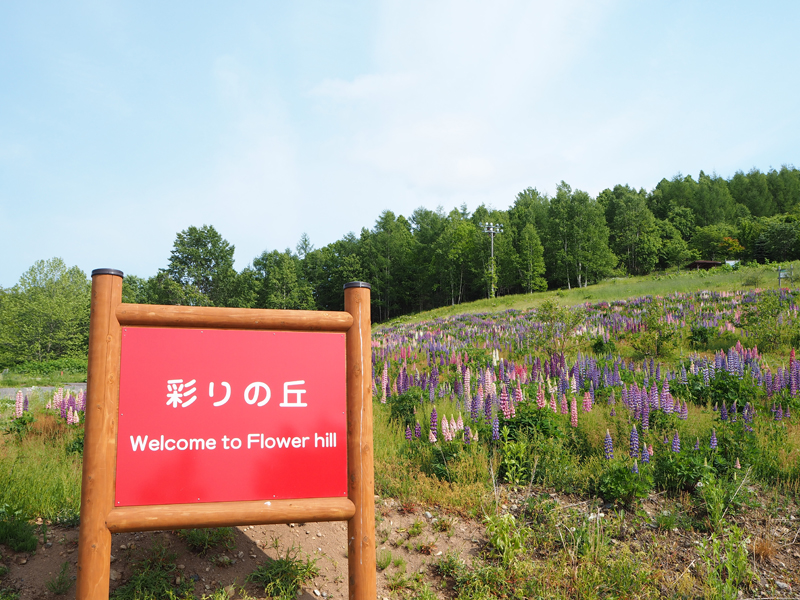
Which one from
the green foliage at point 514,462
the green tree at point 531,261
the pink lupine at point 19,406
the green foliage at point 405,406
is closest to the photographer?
the green foliage at point 514,462

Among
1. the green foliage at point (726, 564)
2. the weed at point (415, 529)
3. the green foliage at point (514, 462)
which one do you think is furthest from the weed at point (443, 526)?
the green foliage at point (726, 564)

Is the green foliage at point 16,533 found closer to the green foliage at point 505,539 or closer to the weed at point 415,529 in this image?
the weed at point 415,529

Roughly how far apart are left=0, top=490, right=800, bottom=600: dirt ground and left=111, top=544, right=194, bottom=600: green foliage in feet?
0.22

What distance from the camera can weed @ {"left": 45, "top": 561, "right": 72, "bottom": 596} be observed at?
2.94 metres

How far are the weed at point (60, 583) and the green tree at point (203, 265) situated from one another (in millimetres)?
56616

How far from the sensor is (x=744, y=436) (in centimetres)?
447

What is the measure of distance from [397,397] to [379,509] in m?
2.76

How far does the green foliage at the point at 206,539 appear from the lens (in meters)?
3.42

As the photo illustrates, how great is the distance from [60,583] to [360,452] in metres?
2.12

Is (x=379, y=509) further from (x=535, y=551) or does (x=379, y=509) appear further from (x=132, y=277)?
(x=132, y=277)

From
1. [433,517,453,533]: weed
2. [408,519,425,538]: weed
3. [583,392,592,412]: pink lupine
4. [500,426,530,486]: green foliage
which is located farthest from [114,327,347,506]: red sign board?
[583,392,592,412]: pink lupine

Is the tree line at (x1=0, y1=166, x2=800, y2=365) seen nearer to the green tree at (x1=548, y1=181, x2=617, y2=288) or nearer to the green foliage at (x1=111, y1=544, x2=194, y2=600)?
the green tree at (x1=548, y1=181, x2=617, y2=288)

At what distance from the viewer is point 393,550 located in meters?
3.63

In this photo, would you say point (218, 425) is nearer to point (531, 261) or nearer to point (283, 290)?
point (531, 261)
